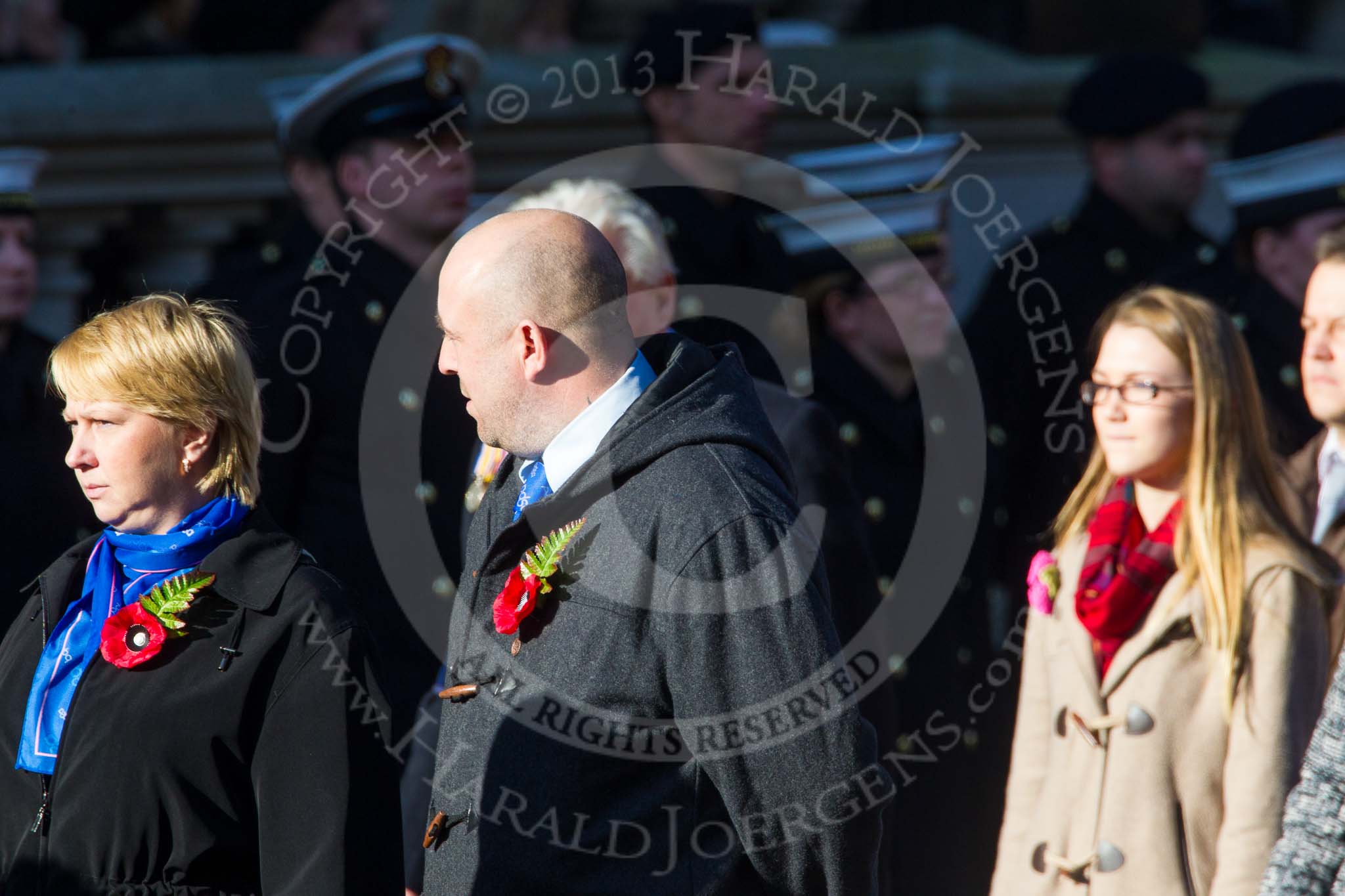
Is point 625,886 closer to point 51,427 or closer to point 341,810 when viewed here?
point 341,810

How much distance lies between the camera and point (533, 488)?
3.01 metres

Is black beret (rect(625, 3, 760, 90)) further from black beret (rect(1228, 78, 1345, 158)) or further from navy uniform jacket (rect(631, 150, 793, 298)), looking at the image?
black beret (rect(1228, 78, 1345, 158))

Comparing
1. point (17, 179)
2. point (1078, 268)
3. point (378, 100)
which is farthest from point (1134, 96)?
point (17, 179)

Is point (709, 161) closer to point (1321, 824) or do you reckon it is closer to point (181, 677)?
point (181, 677)

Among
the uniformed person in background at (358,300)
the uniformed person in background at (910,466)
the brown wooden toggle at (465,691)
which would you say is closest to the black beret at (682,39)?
the uniformed person in background at (358,300)

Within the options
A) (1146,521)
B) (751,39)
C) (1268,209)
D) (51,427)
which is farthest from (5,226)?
(1268,209)

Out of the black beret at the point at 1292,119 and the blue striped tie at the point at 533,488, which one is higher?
the black beret at the point at 1292,119

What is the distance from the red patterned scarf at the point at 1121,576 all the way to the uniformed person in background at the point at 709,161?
1.38 m

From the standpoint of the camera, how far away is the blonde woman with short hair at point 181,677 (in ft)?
9.20

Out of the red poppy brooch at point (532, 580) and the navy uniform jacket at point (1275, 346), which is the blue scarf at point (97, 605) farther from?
the navy uniform jacket at point (1275, 346)

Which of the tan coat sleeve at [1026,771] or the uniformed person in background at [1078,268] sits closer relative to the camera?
the tan coat sleeve at [1026,771]

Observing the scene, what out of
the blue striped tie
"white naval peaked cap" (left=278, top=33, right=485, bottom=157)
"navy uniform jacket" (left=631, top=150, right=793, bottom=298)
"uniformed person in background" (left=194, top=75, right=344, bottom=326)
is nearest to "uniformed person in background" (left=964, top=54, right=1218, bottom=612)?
"navy uniform jacket" (left=631, top=150, right=793, bottom=298)

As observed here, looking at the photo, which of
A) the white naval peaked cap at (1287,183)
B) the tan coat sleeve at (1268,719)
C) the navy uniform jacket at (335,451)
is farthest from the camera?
the white naval peaked cap at (1287,183)

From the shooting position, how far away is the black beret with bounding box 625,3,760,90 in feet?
18.1
